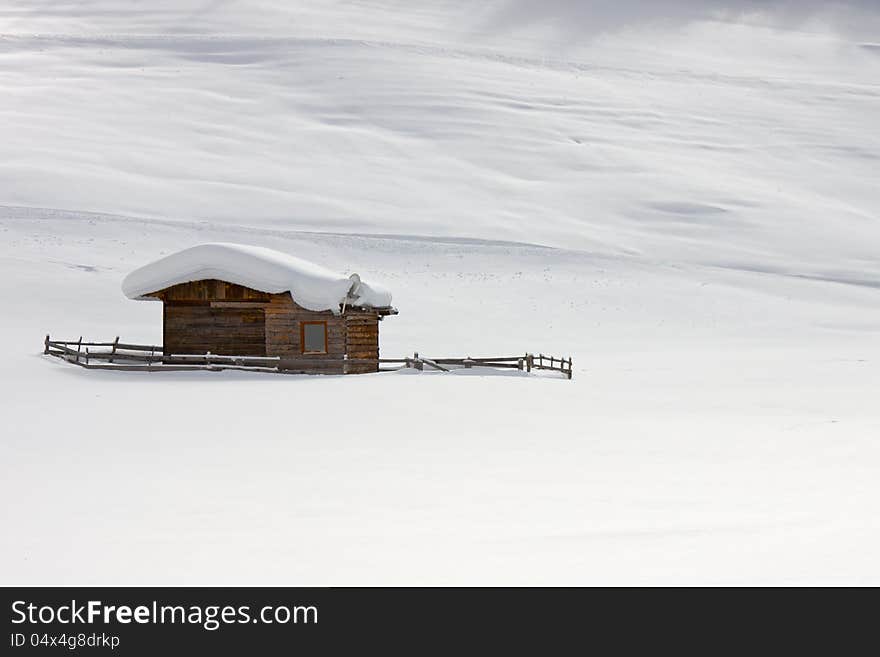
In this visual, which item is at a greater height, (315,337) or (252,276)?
(252,276)

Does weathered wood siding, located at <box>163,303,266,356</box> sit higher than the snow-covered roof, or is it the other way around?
the snow-covered roof

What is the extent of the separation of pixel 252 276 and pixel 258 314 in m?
1.29

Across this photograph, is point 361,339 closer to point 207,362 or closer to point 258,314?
point 258,314

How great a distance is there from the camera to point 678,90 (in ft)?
413

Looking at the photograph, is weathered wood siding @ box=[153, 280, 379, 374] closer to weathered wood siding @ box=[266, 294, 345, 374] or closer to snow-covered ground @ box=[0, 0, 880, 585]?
weathered wood siding @ box=[266, 294, 345, 374]

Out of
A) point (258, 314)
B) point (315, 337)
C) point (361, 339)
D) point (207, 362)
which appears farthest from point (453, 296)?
point (207, 362)

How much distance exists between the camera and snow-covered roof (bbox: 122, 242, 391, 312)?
32406 millimetres

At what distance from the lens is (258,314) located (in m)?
33.5

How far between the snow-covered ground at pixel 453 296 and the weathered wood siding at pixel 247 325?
2321 mm

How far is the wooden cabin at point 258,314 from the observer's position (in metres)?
32.7

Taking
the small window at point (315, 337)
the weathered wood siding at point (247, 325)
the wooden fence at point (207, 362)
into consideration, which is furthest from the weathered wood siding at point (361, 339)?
the small window at point (315, 337)

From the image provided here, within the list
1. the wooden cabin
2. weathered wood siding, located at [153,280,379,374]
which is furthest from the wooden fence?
weathered wood siding, located at [153,280,379,374]

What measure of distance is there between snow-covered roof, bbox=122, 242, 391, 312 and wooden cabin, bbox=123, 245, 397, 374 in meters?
0.02
